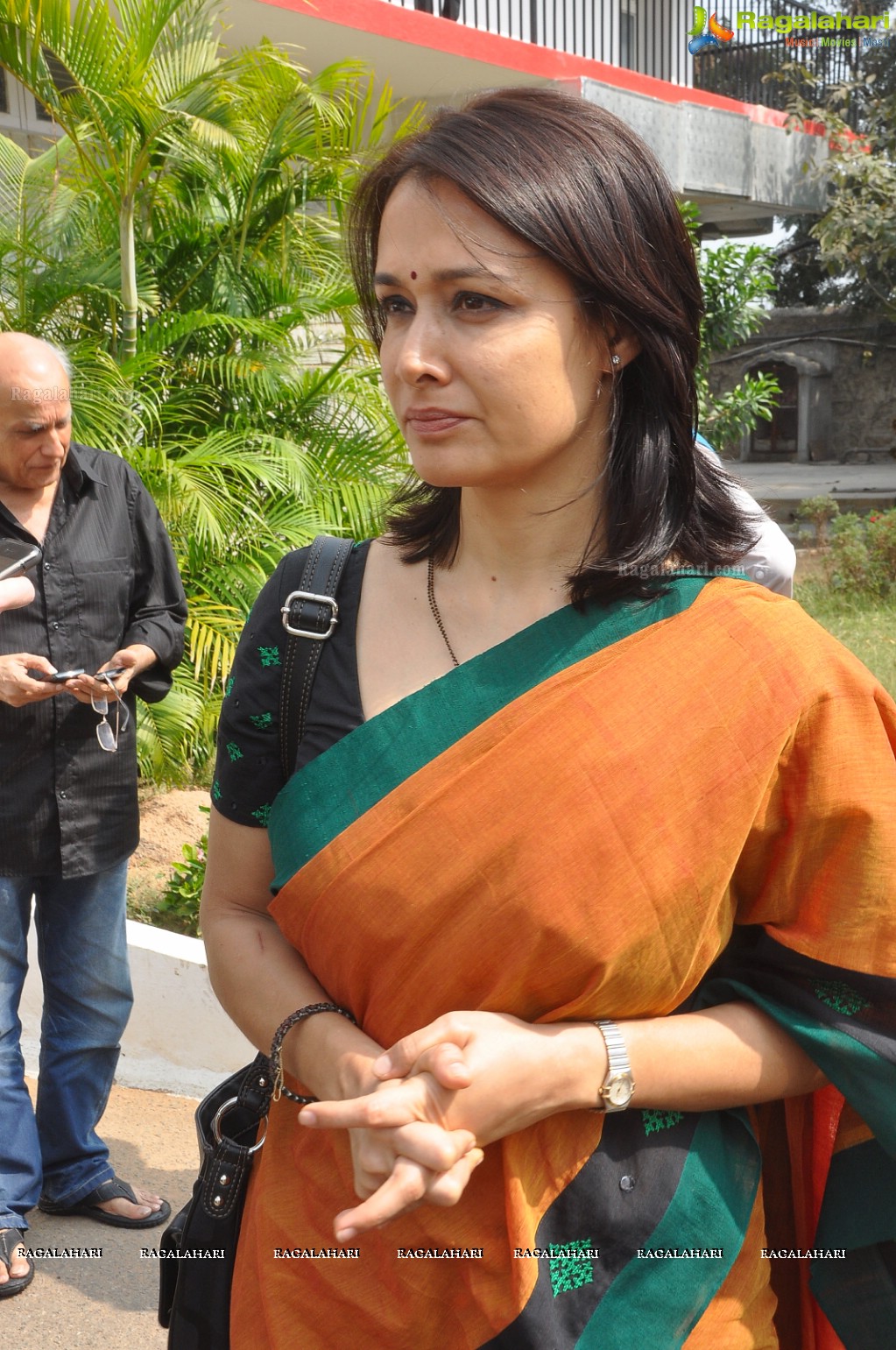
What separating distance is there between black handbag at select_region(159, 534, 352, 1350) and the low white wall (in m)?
2.31

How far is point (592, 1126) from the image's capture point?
1.38m

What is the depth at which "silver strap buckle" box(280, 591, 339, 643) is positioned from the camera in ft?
5.08

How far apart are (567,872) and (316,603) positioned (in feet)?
1.53

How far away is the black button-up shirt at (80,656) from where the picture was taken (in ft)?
10.5

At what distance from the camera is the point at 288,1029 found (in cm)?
146

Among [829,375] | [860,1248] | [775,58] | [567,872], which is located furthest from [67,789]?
[829,375]

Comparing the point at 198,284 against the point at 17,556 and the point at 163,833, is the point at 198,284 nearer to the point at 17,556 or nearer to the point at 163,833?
the point at 163,833

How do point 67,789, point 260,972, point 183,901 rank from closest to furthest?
point 260,972, point 67,789, point 183,901

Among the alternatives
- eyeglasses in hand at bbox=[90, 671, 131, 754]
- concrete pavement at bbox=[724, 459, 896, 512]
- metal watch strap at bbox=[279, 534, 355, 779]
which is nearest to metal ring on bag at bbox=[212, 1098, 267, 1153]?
metal watch strap at bbox=[279, 534, 355, 779]

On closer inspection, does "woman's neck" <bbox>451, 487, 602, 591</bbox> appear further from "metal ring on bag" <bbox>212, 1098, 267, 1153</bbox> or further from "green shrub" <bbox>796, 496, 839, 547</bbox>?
"green shrub" <bbox>796, 496, 839, 547</bbox>

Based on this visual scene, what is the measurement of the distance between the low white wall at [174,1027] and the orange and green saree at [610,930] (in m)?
2.51

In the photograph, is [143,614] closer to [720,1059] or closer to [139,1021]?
[139,1021]

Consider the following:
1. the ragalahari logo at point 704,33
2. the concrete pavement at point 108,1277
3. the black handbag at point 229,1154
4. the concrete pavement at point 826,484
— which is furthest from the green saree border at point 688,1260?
the ragalahari logo at point 704,33

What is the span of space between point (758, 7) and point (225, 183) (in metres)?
10.2
